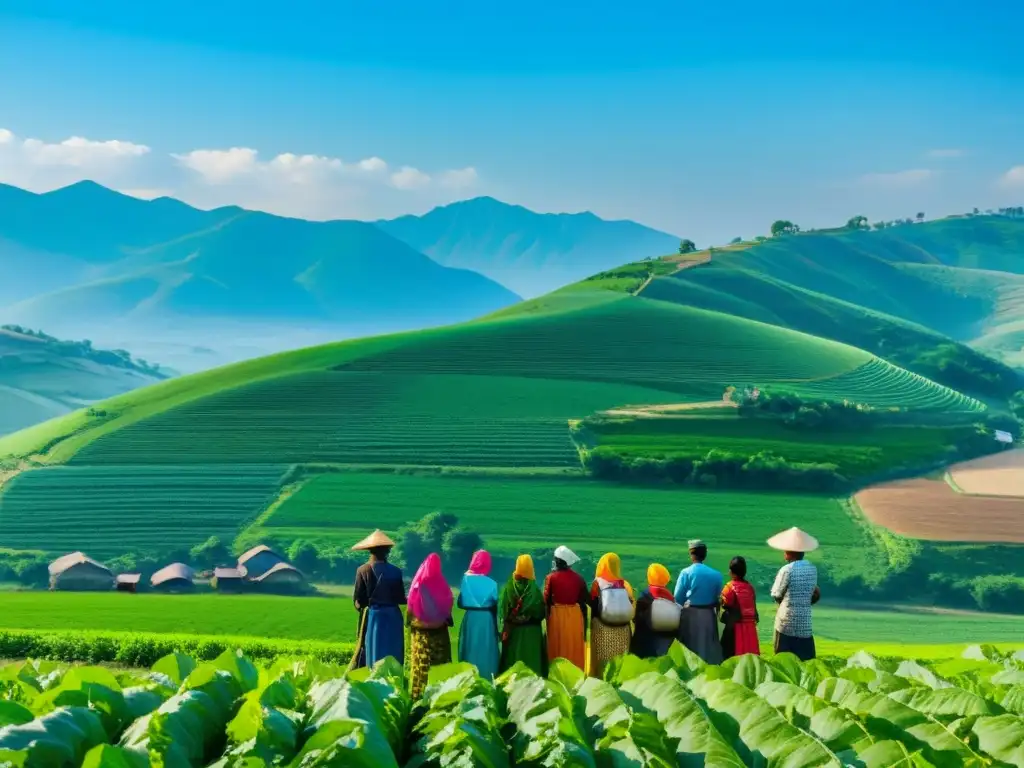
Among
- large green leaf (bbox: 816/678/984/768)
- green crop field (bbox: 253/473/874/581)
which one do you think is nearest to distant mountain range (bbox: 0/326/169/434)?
green crop field (bbox: 253/473/874/581)

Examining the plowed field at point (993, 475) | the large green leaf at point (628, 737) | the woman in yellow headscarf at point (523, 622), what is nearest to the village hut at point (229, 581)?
the woman in yellow headscarf at point (523, 622)

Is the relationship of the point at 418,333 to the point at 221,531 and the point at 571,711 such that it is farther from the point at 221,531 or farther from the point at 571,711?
the point at 571,711

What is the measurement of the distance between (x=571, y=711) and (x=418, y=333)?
7743 centimetres

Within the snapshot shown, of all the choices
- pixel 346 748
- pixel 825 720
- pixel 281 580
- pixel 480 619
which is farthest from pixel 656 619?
pixel 281 580

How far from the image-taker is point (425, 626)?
11.6 meters

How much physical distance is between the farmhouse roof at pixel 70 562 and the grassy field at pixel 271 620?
26.5ft

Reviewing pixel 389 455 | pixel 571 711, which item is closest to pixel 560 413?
pixel 389 455

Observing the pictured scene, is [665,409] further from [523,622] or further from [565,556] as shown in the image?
[523,622]

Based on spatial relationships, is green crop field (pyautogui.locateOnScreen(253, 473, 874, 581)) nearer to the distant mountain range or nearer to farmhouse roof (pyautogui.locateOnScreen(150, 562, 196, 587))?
farmhouse roof (pyautogui.locateOnScreen(150, 562, 196, 587))

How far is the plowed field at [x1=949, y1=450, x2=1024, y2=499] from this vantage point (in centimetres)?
5634

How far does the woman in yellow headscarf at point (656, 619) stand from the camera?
1186 cm

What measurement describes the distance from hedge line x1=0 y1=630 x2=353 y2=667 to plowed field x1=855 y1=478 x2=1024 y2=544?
119 feet

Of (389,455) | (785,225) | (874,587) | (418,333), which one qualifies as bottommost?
(874,587)

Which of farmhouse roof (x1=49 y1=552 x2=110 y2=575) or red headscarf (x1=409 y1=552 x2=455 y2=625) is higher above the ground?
red headscarf (x1=409 y1=552 x2=455 y2=625)
